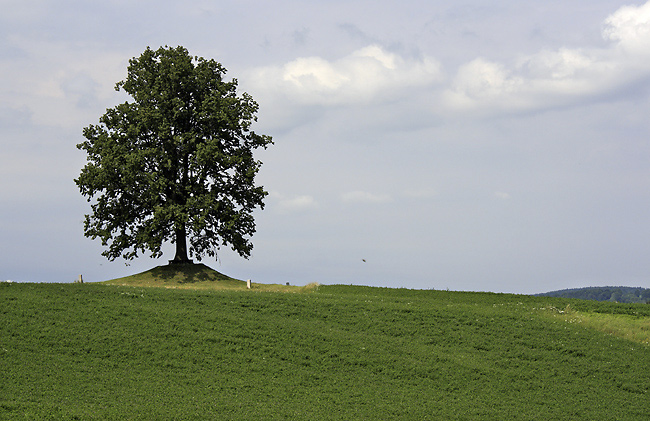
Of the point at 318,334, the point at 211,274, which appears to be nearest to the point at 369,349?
the point at 318,334

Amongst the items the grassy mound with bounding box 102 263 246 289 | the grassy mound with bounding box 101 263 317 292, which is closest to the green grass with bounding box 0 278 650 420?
the grassy mound with bounding box 101 263 317 292

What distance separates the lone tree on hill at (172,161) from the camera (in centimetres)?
4241

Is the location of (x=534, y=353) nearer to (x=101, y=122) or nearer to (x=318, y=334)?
(x=318, y=334)

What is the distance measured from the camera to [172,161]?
44656 mm

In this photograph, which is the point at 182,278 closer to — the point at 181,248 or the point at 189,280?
the point at 189,280

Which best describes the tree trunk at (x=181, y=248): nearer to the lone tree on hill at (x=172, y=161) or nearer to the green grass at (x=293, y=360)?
the lone tree on hill at (x=172, y=161)

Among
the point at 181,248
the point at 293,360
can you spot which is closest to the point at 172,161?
the point at 181,248

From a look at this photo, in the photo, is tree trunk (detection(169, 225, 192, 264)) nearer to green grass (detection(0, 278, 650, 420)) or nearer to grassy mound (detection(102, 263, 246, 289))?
grassy mound (detection(102, 263, 246, 289))

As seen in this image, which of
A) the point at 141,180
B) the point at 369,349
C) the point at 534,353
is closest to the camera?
the point at 369,349

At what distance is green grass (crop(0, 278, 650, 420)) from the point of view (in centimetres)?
1884

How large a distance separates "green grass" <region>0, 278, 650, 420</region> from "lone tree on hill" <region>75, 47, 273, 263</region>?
1228 centimetres

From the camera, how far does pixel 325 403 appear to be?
1941cm

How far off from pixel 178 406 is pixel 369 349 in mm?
9119

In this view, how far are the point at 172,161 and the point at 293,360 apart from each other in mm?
25840
